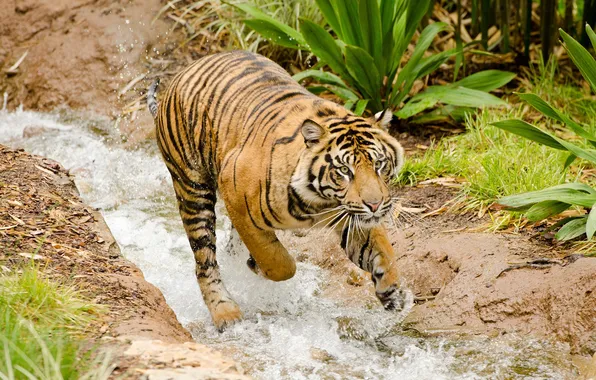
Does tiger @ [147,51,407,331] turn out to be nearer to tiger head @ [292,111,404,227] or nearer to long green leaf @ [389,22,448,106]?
tiger head @ [292,111,404,227]

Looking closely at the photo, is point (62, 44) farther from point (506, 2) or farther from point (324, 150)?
point (324, 150)

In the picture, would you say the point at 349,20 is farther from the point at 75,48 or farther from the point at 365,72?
the point at 75,48

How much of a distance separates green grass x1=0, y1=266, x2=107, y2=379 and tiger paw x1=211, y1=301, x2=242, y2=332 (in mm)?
1294

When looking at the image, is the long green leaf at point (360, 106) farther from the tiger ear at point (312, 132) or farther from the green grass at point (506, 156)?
the tiger ear at point (312, 132)

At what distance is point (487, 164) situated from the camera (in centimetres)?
541

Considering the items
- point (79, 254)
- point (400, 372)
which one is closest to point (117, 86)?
point (79, 254)

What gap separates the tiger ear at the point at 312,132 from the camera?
13.0ft

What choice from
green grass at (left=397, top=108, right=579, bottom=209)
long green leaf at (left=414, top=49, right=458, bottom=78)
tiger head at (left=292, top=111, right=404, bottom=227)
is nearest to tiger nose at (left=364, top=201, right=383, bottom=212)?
tiger head at (left=292, top=111, right=404, bottom=227)

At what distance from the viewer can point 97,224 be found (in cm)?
454

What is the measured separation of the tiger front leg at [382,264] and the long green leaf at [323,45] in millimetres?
2345

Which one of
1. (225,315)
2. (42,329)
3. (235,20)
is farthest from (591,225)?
(235,20)

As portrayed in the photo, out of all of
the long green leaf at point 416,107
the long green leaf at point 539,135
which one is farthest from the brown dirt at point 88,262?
the long green leaf at point 416,107

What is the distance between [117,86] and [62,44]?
0.81m

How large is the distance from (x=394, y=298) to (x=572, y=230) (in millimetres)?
984
